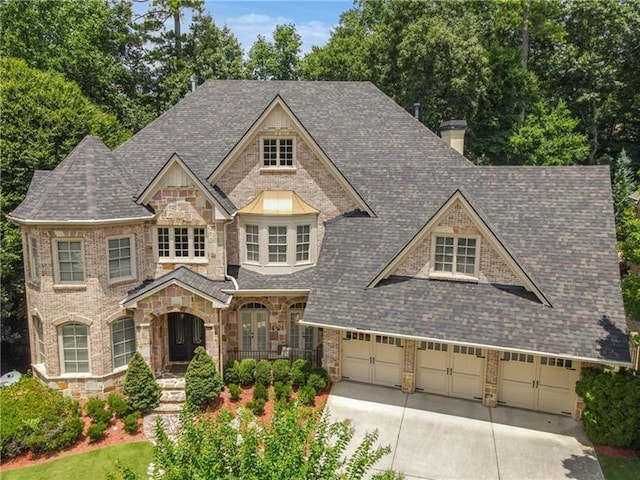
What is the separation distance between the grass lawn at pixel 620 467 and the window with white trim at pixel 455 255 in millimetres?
7203

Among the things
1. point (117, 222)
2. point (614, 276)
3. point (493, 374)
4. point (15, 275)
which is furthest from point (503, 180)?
point (15, 275)

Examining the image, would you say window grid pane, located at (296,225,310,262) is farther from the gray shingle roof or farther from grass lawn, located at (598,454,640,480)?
grass lawn, located at (598,454,640,480)

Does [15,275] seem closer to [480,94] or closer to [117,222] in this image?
[117,222]

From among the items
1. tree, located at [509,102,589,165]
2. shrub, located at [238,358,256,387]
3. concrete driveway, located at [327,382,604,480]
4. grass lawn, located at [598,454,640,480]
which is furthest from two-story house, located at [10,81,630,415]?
tree, located at [509,102,589,165]

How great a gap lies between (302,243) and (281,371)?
5705 mm

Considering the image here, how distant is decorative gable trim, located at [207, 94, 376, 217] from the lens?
67.5ft

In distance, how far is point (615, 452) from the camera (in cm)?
1492

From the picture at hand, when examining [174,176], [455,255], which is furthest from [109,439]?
[455,255]

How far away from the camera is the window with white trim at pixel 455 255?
59.2 ft

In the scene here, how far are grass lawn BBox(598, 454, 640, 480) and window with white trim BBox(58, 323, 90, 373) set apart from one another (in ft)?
59.9

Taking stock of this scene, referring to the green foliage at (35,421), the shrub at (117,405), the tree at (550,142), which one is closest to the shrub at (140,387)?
the shrub at (117,405)

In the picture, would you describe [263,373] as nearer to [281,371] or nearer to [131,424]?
[281,371]

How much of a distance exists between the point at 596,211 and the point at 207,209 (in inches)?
606

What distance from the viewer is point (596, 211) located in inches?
717
